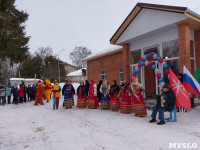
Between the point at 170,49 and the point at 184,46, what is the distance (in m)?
1.05

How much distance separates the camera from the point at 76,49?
50281 millimetres

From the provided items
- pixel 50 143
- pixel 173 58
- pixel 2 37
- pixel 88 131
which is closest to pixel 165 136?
pixel 88 131

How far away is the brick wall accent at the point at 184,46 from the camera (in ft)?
24.2

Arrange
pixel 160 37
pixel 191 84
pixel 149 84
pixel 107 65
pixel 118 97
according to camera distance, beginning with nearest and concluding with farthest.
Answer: pixel 191 84
pixel 118 97
pixel 160 37
pixel 149 84
pixel 107 65

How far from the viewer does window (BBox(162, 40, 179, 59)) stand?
26.9 feet

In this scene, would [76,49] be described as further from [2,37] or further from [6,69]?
[2,37]

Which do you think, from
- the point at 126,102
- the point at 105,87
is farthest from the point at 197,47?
the point at 105,87

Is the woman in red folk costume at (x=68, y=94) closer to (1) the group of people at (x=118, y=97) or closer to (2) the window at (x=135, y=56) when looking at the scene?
(1) the group of people at (x=118, y=97)

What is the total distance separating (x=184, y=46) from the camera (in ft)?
24.4

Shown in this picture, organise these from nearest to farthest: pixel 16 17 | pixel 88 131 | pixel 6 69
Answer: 1. pixel 88 131
2. pixel 16 17
3. pixel 6 69

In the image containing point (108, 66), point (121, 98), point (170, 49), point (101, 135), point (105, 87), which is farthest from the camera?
point (108, 66)

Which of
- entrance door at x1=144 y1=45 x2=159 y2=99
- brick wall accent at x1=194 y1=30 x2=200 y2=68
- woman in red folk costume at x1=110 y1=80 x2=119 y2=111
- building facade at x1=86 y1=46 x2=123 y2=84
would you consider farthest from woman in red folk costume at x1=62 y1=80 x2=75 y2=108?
brick wall accent at x1=194 y1=30 x2=200 y2=68

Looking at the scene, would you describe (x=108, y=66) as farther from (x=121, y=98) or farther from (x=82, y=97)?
(x=121, y=98)

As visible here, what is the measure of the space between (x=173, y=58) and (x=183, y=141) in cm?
528
